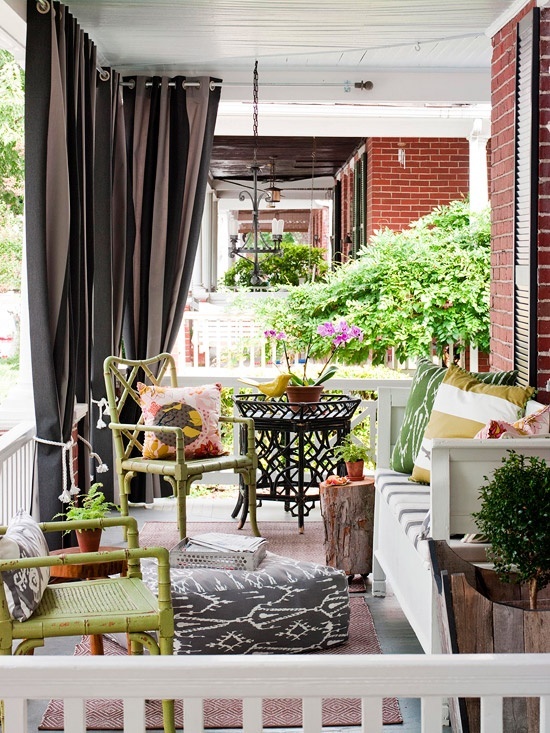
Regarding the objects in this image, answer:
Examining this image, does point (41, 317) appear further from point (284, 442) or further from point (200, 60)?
point (200, 60)

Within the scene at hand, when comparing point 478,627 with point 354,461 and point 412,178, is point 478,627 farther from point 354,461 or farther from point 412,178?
point 412,178

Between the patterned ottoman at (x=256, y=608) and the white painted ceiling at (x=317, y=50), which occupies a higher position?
the white painted ceiling at (x=317, y=50)

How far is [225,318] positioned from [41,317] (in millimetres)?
4232

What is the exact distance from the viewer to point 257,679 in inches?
56.0

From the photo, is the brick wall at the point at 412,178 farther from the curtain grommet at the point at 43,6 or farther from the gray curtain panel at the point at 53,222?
the curtain grommet at the point at 43,6

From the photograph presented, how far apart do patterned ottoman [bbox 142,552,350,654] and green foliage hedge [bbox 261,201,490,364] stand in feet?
13.6

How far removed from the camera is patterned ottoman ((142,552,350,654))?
11.3 ft

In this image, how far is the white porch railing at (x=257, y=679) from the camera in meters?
1.42

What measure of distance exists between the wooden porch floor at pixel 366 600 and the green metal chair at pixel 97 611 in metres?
0.48

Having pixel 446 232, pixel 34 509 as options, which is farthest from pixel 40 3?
pixel 446 232

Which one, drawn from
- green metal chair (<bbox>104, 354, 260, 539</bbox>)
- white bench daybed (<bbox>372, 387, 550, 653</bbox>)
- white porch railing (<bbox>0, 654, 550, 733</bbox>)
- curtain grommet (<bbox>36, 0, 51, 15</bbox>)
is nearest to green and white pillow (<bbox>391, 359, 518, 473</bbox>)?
white bench daybed (<bbox>372, 387, 550, 653</bbox>)

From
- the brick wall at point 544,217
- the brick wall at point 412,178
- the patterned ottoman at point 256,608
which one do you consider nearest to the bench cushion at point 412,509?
the patterned ottoman at point 256,608

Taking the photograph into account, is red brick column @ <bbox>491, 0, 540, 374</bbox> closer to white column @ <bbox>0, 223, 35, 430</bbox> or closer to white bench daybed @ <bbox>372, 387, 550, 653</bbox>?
white bench daybed @ <bbox>372, 387, 550, 653</bbox>

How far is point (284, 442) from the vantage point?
5.61 meters
